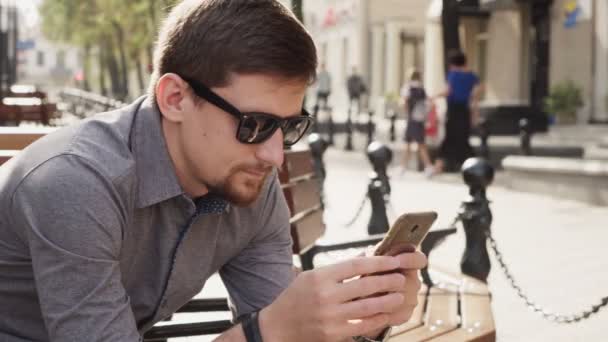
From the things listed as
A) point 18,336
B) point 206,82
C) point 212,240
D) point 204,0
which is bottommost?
point 18,336

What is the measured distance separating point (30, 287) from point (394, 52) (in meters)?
38.8

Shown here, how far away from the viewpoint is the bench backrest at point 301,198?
3.73m

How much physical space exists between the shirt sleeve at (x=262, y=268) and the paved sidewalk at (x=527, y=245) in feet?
4.47

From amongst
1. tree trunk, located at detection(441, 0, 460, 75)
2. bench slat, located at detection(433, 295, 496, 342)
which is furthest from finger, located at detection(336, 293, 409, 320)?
tree trunk, located at detection(441, 0, 460, 75)

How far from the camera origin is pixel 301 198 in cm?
398

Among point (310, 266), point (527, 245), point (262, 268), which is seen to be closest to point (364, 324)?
point (262, 268)

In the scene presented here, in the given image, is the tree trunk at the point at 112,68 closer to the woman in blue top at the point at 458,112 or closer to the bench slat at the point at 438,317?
the woman in blue top at the point at 458,112

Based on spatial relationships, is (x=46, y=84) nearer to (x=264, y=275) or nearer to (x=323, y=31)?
(x=323, y=31)

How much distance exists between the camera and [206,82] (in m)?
1.92

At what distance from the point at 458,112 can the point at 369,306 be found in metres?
13.2

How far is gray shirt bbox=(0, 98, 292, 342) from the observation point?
5.64 feet

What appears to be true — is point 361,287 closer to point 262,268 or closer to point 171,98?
A: point 171,98

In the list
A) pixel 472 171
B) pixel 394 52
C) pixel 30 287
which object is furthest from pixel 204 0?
pixel 394 52

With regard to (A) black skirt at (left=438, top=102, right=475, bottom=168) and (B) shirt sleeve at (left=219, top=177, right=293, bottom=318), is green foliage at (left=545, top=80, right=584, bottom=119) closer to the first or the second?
(A) black skirt at (left=438, top=102, right=475, bottom=168)
